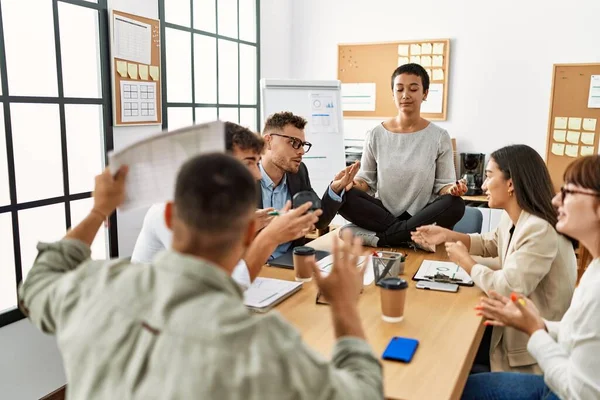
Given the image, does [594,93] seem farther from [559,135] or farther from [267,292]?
[267,292]

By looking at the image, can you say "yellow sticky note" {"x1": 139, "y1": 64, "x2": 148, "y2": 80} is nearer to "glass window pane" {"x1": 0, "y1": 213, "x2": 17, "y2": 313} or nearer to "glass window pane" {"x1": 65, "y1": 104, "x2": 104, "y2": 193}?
"glass window pane" {"x1": 65, "y1": 104, "x2": 104, "y2": 193}

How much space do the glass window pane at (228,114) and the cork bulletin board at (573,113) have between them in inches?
103

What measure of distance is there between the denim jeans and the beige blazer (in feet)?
0.47

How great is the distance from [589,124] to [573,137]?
0.49ft

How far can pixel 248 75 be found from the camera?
183 inches

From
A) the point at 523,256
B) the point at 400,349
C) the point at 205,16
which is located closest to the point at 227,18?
the point at 205,16

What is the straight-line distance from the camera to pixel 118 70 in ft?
9.73

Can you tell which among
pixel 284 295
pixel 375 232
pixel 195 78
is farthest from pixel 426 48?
pixel 284 295

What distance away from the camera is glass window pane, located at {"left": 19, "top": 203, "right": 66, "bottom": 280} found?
103 inches

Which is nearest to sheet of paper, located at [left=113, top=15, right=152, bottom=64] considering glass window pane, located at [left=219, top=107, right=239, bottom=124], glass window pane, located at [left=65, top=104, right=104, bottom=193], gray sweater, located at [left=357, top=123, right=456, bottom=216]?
glass window pane, located at [left=65, top=104, right=104, bottom=193]

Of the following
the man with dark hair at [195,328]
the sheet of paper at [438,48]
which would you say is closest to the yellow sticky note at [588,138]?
the sheet of paper at [438,48]

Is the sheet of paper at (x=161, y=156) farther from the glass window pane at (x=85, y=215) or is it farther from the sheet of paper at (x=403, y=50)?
the sheet of paper at (x=403, y=50)

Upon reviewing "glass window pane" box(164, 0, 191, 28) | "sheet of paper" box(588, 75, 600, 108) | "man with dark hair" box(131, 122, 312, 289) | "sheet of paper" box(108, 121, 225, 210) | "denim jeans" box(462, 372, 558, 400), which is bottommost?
"denim jeans" box(462, 372, 558, 400)

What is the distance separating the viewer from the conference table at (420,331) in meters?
1.22
